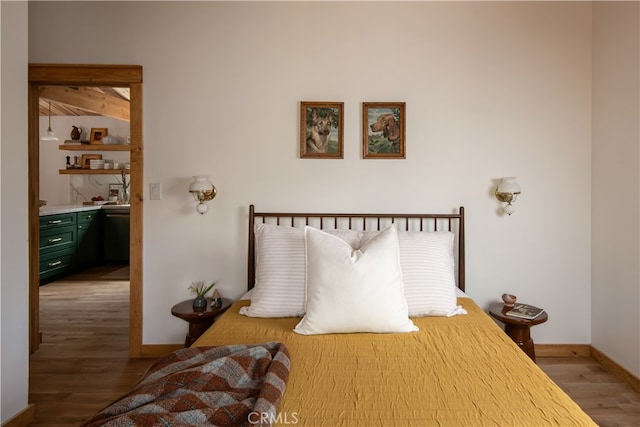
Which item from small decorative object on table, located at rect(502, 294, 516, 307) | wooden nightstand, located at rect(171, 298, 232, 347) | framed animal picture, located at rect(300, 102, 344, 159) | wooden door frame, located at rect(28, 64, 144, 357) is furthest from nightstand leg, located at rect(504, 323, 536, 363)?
wooden door frame, located at rect(28, 64, 144, 357)

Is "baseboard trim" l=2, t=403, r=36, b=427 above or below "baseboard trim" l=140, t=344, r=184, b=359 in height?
below

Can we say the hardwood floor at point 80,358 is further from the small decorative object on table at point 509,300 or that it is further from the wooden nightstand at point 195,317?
the small decorative object on table at point 509,300

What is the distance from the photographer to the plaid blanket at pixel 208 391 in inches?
43.9

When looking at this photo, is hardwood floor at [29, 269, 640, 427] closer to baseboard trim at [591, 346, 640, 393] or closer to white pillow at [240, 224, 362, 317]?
baseboard trim at [591, 346, 640, 393]

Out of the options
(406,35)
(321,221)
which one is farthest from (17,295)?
(406,35)

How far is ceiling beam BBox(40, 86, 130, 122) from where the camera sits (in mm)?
4395

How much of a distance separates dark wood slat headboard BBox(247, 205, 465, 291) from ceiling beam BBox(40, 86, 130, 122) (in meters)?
3.32

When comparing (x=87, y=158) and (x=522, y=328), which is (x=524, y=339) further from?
(x=87, y=158)

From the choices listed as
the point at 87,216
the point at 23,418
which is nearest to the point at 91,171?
the point at 87,216

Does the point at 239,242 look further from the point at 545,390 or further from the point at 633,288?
the point at 633,288

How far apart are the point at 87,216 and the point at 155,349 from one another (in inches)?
149

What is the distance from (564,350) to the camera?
9.29ft

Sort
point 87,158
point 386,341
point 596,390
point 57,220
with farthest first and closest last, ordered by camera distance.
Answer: point 87,158 → point 57,220 → point 596,390 → point 386,341

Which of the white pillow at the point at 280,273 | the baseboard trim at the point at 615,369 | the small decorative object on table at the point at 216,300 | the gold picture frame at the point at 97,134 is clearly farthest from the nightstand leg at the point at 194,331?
the gold picture frame at the point at 97,134
